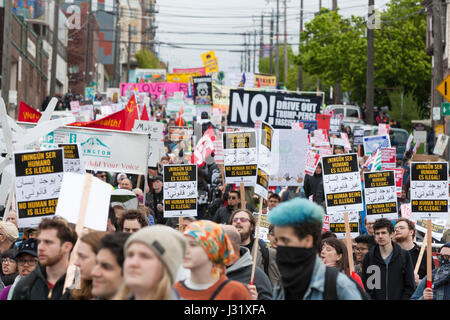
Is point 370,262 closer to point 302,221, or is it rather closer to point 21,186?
point 21,186

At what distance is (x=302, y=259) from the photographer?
459 centimetres

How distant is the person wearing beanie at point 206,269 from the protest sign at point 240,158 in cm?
666

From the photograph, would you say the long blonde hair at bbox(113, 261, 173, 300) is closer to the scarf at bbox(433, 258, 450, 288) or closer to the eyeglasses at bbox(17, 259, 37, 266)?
the eyeglasses at bbox(17, 259, 37, 266)

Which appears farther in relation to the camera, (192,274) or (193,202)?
(193,202)

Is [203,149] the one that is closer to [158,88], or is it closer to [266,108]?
[266,108]

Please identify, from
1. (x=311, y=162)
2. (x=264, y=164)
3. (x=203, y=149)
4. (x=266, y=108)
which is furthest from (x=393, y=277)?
(x=266, y=108)

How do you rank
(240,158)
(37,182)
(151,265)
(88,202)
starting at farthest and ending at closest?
(240,158), (37,182), (88,202), (151,265)

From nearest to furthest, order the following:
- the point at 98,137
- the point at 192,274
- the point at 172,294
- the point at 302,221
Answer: the point at 172,294, the point at 302,221, the point at 192,274, the point at 98,137

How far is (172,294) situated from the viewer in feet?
14.2

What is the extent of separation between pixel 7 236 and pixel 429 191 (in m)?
4.68

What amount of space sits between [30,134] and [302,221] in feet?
22.5

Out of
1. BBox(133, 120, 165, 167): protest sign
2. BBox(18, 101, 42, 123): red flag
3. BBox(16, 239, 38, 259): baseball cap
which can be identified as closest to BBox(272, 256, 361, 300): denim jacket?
BBox(16, 239, 38, 259): baseball cap

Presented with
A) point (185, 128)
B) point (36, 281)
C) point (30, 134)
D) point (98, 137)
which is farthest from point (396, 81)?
point (36, 281)

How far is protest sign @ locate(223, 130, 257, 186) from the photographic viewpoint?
1196cm
